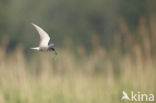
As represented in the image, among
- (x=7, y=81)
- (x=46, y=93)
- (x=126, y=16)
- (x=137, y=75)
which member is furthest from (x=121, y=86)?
(x=126, y=16)

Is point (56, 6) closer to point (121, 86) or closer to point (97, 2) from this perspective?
point (97, 2)

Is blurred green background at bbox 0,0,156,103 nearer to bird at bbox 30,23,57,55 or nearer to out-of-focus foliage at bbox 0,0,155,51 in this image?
out-of-focus foliage at bbox 0,0,155,51

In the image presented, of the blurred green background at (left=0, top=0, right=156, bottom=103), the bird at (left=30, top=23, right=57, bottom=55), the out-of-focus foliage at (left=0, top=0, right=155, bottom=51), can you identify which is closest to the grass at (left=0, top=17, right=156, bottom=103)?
the blurred green background at (left=0, top=0, right=156, bottom=103)

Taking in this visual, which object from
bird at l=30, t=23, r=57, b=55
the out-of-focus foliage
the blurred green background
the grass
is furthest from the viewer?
the out-of-focus foliage

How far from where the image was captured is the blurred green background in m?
5.48

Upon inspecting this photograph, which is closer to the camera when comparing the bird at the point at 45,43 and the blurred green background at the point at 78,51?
the bird at the point at 45,43

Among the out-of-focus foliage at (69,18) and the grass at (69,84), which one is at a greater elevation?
the out-of-focus foliage at (69,18)

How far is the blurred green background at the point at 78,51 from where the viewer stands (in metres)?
5.48

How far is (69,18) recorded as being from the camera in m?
14.8

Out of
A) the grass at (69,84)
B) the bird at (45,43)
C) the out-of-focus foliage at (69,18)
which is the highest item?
the out-of-focus foliage at (69,18)

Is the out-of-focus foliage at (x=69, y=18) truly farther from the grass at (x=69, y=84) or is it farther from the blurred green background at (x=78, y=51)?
the grass at (x=69, y=84)

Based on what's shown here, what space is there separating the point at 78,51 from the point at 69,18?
16.3 ft

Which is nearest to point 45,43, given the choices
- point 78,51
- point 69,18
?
point 78,51

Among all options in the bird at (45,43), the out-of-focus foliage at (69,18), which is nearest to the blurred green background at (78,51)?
the out-of-focus foliage at (69,18)
